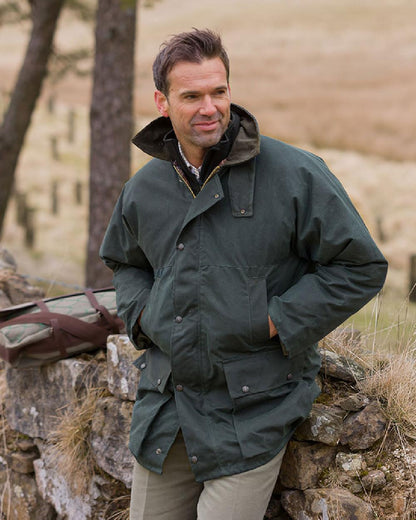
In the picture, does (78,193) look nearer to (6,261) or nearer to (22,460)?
(6,261)

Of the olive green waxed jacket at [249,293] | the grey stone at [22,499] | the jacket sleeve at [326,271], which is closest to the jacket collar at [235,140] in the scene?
the olive green waxed jacket at [249,293]

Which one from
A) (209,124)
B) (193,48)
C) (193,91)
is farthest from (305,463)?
(193,48)

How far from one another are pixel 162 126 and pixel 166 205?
0.37m

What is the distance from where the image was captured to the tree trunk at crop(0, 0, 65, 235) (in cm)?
966

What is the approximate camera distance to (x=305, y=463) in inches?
113

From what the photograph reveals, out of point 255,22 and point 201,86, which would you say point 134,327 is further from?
point 255,22

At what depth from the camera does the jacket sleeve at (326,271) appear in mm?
2479

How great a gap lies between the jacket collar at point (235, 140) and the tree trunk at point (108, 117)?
4.77 meters

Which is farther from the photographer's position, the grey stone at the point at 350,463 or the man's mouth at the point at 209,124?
the grey stone at the point at 350,463

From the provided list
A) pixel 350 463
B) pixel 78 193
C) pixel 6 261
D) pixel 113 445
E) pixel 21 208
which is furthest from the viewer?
pixel 78 193

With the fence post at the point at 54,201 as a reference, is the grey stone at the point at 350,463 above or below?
above

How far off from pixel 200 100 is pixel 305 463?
Answer: 151cm

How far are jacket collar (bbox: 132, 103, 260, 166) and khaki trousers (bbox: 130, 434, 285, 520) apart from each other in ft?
3.57

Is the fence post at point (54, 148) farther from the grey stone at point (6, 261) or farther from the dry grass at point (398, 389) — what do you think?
the dry grass at point (398, 389)
